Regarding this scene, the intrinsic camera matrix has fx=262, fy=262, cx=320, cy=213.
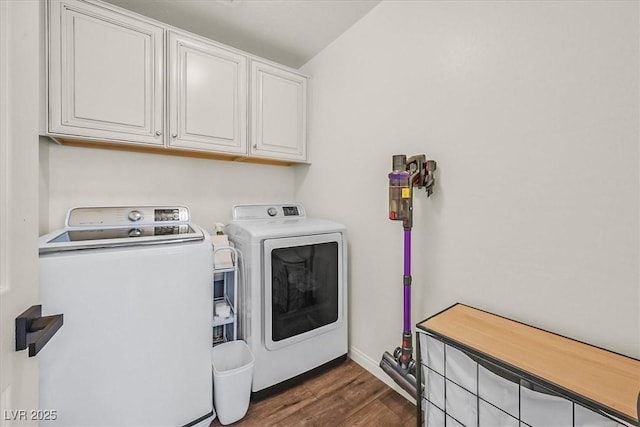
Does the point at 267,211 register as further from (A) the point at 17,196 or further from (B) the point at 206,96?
(A) the point at 17,196

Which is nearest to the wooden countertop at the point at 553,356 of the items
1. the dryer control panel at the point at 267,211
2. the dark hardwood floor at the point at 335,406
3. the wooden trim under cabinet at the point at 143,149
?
the dark hardwood floor at the point at 335,406

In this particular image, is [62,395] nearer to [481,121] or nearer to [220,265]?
[220,265]

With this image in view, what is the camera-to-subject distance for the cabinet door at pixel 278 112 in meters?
2.08

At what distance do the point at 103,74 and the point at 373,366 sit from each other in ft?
8.22

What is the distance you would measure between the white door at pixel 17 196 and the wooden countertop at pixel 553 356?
46.7 inches

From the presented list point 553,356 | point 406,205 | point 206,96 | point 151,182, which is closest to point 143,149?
point 151,182

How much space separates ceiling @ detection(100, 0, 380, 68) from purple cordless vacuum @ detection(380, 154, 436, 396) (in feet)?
3.85

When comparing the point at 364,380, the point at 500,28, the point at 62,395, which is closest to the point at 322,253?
the point at 364,380

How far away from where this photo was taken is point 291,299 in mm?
1720

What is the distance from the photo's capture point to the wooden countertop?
71cm

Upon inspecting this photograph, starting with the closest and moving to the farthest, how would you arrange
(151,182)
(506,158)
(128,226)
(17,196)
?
(17,196) → (506,158) → (128,226) → (151,182)

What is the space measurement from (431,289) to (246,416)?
1.26 metres

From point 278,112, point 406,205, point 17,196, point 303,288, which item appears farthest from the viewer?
point 278,112

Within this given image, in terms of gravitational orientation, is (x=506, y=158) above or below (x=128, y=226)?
above
